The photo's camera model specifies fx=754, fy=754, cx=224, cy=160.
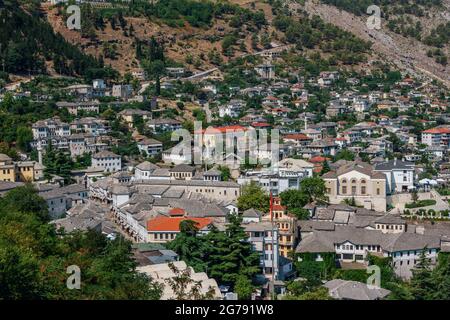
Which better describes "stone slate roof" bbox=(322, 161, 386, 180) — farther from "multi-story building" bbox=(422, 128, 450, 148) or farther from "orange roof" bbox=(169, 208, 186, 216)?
"multi-story building" bbox=(422, 128, 450, 148)

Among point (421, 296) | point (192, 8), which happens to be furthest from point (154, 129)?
point (192, 8)

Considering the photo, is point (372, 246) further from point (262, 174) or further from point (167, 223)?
point (262, 174)

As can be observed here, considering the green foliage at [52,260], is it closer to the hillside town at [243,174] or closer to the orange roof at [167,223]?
the hillside town at [243,174]

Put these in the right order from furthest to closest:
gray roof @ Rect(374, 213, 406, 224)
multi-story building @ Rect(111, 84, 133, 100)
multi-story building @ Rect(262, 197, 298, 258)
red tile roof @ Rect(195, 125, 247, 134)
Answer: multi-story building @ Rect(111, 84, 133, 100) → red tile roof @ Rect(195, 125, 247, 134) → gray roof @ Rect(374, 213, 406, 224) → multi-story building @ Rect(262, 197, 298, 258)

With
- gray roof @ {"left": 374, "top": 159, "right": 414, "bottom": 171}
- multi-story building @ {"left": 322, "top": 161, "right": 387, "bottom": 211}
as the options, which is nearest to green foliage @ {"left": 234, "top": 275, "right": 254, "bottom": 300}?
multi-story building @ {"left": 322, "top": 161, "right": 387, "bottom": 211}

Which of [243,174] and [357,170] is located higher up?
[357,170]

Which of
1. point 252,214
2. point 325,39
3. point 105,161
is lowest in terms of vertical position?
point 252,214

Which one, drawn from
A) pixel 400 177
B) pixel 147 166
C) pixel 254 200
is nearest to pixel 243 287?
pixel 254 200

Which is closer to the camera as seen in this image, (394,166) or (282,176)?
(282,176)
